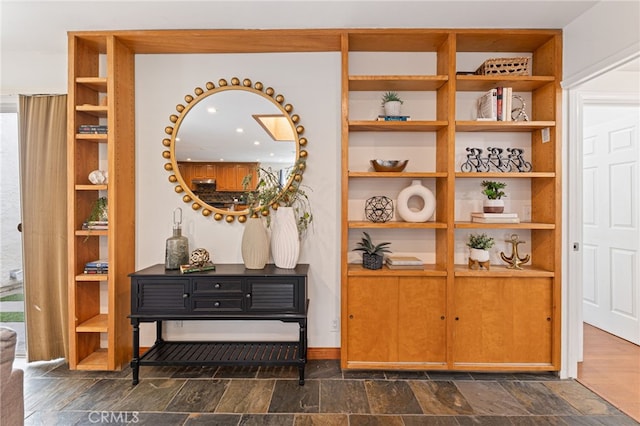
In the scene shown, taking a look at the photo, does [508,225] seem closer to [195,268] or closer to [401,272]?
[401,272]

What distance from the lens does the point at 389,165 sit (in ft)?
8.64

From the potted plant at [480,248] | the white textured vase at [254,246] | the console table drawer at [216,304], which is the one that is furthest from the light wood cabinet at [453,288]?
the console table drawer at [216,304]

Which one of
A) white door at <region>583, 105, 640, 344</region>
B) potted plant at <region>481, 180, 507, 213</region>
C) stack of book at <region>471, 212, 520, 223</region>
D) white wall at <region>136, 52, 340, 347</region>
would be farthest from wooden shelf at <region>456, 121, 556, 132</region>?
white door at <region>583, 105, 640, 344</region>

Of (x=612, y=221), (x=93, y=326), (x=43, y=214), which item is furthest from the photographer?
(x=612, y=221)

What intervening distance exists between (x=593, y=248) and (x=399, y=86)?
281 centimetres

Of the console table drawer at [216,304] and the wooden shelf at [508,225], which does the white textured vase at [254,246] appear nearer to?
the console table drawer at [216,304]

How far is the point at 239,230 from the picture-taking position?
9.55ft

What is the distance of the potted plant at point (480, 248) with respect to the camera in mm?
2621

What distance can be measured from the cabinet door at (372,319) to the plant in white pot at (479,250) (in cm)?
64

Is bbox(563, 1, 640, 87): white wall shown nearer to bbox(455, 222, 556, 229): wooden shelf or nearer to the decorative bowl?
bbox(455, 222, 556, 229): wooden shelf

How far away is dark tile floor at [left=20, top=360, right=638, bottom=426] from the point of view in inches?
81.4

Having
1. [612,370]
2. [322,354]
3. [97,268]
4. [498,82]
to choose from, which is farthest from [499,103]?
[97,268]

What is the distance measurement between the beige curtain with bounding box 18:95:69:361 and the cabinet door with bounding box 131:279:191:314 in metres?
0.86

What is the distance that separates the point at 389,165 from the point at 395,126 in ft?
0.95
